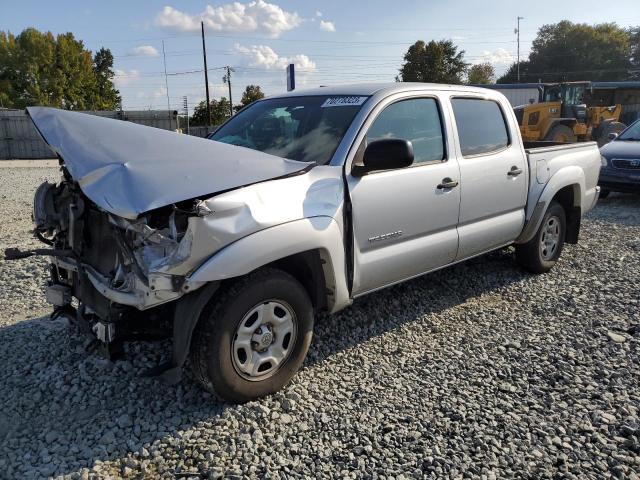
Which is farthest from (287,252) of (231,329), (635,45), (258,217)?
(635,45)

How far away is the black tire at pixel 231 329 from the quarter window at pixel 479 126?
2159 mm

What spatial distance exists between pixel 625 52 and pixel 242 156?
93630mm

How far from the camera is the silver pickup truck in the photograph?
2840mm

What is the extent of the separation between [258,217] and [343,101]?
1.48m

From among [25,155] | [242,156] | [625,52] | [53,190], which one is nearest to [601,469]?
[242,156]

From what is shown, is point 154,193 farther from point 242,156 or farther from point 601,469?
point 601,469

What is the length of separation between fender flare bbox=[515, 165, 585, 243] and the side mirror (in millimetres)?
2299

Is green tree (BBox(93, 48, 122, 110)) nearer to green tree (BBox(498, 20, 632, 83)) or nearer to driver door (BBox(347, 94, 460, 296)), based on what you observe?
green tree (BBox(498, 20, 632, 83))

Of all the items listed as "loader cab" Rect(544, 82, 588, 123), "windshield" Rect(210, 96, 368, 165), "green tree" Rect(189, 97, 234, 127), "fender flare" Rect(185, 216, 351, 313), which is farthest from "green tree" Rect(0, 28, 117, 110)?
"fender flare" Rect(185, 216, 351, 313)

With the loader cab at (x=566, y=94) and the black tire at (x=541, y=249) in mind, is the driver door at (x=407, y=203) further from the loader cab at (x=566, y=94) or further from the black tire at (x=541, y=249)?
the loader cab at (x=566, y=94)

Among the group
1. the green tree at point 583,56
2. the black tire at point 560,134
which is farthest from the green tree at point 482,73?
the black tire at point 560,134

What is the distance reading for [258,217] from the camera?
3002 mm

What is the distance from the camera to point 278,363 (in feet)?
11.1

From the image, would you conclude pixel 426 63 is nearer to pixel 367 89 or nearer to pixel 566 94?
pixel 566 94
